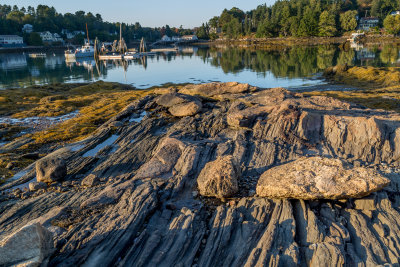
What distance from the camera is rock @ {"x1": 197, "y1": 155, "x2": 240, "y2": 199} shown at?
1170cm

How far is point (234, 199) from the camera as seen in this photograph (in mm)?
11672

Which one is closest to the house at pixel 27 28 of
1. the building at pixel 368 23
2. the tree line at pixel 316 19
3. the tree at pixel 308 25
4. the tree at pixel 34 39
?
the tree at pixel 34 39

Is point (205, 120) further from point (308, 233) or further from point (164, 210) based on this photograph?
point (308, 233)

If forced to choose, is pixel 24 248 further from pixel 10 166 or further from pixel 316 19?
pixel 316 19

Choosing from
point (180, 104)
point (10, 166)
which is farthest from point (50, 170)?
point (180, 104)

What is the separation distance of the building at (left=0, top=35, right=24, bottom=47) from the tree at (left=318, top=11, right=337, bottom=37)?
185 m

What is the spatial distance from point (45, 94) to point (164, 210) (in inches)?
A: 1675

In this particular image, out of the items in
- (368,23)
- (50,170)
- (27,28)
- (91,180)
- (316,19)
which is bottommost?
(91,180)

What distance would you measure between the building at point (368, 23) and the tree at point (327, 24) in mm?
32473

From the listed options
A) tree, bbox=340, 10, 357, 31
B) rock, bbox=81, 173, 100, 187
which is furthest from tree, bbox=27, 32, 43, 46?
rock, bbox=81, 173, 100, 187

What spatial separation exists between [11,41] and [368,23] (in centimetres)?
22723

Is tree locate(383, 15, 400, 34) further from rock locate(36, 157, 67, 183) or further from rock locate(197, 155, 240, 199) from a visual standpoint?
rock locate(36, 157, 67, 183)

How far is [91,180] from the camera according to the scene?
1412 cm

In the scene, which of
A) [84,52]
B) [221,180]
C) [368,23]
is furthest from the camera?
[368,23]
